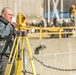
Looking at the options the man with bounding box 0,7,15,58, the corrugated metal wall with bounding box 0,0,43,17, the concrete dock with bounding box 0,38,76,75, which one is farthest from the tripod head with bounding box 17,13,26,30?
the corrugated metal wall with bounding box 0,0,43,17

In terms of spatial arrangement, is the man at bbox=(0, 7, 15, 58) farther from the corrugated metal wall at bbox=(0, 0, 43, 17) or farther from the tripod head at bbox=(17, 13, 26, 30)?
the corrugated metal wall at bbox=(0, 0, 43, 17)

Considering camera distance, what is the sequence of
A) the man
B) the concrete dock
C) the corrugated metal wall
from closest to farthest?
the man, the concrete dock, the corrugated metal wall

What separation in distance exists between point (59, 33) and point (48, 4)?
16.3 metres

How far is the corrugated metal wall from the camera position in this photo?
22.9 metres

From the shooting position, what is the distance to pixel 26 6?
23.9 meters

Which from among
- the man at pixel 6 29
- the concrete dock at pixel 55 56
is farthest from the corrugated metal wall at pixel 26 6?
the man at pixel 6 29

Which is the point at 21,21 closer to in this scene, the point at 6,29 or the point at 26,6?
the point at 6,29

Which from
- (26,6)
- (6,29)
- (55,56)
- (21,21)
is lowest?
(55,56)

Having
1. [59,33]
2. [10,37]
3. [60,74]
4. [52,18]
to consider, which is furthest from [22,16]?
[52,18]

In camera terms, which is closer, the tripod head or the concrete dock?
the tripod head

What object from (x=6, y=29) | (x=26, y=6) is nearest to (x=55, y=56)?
(x=6, y=29)

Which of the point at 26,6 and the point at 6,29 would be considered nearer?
the point at 6,29

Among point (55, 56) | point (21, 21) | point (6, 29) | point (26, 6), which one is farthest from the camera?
point (26, 6)

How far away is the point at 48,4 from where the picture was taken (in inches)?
1099
